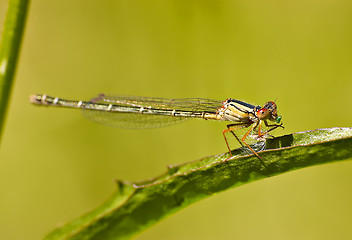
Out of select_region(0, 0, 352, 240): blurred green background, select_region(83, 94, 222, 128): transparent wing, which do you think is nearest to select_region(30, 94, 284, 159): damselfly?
select_region(83, 94, 222, 128): transparent wing

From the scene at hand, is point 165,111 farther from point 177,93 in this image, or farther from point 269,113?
point 269,113

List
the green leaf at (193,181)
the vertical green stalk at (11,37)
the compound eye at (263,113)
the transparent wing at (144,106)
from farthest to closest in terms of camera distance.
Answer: the transparent wing at (144,106) < the compound eye at (263,113) < the green leaf at (193,181) < the vertical green stalk at (11,37)

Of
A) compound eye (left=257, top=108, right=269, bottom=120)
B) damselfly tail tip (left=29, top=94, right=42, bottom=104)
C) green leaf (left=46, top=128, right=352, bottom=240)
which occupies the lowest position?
green leaf (left=46, top=128, right=352, bottom=240)

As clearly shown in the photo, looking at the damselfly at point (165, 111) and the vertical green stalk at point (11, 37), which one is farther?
the damselfly at point (165, 111)

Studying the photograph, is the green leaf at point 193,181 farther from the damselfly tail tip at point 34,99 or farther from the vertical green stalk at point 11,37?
the damselfly tail tip at point 34,99

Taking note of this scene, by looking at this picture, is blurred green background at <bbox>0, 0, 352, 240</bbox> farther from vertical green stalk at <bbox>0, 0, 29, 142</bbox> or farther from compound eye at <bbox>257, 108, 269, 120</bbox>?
vertical green stalk at <bbox>0, 0, 29, 142</bbox>

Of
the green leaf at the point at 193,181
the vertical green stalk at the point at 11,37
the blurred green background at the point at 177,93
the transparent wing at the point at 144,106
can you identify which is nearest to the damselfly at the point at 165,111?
the transparent wing at the point at 144,106
